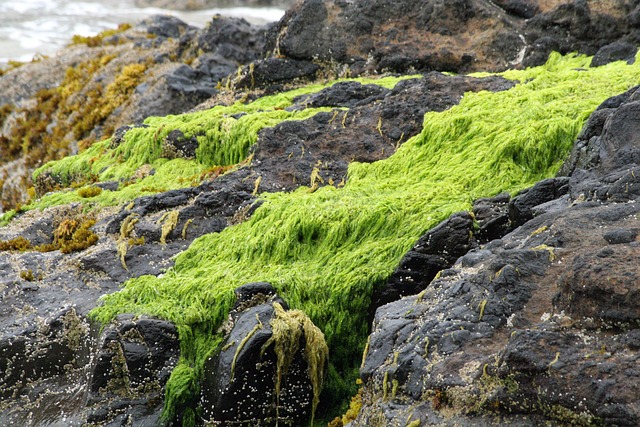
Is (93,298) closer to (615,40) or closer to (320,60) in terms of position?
(320,60)

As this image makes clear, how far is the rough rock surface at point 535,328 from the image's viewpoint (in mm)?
3158

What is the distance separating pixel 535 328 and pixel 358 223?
8.50 ft

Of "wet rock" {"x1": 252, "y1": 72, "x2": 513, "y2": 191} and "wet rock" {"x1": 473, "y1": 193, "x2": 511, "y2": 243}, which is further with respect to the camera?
"wet rock" {"x1": 252, "y1": 72, "x2": 513, "y2": 191}

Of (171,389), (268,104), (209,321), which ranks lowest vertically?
(171,389)

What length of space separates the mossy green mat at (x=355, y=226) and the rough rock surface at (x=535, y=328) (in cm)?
100

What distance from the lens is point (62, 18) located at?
92.1 ft

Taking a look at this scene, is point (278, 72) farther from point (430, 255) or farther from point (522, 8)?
Answer: point (430, 255)

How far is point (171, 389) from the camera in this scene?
16.5ft

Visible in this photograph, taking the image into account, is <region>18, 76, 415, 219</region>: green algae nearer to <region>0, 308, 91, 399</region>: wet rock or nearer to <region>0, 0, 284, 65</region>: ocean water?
<region>0, 308, 91, 399</region>: wet rock

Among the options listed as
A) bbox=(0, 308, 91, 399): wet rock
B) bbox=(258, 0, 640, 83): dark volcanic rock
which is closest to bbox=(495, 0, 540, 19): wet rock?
bbox=(258, 0, 640, 83): dark volcanic rock

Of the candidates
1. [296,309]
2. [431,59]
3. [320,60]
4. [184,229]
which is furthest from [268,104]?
[296,309]

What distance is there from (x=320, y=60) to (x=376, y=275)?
5.61 meters

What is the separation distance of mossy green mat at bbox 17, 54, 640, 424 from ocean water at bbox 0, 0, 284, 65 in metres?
17.8

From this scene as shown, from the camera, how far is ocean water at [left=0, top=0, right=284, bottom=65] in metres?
23.1
